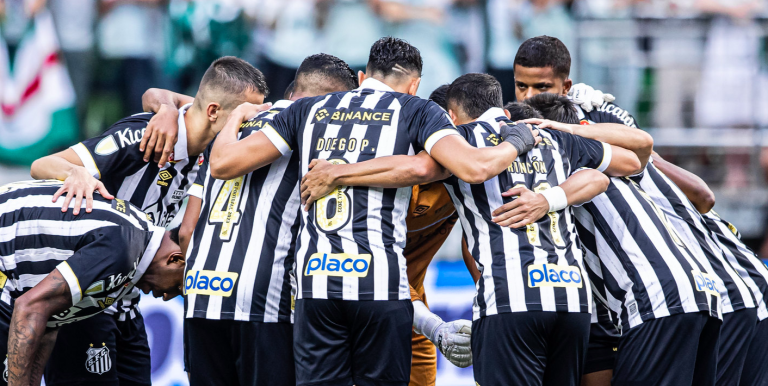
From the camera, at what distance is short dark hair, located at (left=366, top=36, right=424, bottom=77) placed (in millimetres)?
4371

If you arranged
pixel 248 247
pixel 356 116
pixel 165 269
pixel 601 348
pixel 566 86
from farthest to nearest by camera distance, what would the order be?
pixel 566 86, pixel 601 348, pixel 165 269, pixel 248 247, pixel 356 116

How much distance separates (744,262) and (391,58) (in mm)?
2738

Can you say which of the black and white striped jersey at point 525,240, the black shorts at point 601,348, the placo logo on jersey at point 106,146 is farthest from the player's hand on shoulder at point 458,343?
the placo logo on jersey at point 106,146

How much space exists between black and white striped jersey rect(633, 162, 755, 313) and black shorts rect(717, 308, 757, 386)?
0.06 meters

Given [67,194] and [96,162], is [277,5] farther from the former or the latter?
[67,194]

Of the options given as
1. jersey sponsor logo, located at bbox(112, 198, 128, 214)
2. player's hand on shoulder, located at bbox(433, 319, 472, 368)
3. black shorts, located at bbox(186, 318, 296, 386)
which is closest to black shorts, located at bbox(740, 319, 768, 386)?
player's hand on shoulder, located at bbox(433, 319, 472, 368)

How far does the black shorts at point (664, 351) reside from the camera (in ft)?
13.9

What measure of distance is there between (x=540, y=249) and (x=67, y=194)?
8.30ft

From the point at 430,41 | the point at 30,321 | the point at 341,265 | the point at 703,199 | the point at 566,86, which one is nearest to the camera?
the point at 30,321

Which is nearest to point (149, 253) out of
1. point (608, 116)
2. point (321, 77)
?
point (321, 77)

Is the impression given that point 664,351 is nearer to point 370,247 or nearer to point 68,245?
point 370,247

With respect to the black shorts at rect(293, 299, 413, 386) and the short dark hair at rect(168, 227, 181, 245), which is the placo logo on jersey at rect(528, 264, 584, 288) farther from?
the short dark hair at rect(168, 227, 181, 245)

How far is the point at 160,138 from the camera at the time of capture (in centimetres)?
489

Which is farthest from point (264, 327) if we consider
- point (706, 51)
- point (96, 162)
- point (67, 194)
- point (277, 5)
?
point (706, 51)
